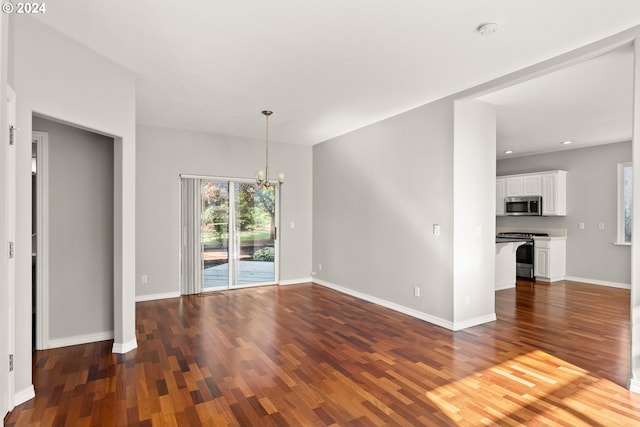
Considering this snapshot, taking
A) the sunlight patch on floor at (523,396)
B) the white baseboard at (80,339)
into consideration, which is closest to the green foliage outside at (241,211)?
the white baseboard at (80,339)

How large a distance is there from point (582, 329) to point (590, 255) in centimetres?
371

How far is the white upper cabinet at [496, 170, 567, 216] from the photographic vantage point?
7.33m

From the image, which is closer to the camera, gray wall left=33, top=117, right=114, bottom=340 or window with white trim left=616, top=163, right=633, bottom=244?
gray wall left=33, top=117, right=114, bottom=340

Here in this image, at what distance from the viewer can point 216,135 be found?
6.31m

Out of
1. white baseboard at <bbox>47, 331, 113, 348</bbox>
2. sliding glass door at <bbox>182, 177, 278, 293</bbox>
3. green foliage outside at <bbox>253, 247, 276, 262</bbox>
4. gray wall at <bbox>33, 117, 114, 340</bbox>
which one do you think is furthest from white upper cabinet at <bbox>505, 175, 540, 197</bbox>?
white baseboard at <bbox>47, 331, 113, 348</bbox>

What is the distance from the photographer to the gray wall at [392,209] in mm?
→ 4406

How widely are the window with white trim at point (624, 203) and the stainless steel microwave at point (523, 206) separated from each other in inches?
51.5

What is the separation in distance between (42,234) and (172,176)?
8.27 feet

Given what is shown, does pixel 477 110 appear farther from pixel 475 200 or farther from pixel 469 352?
pixel 469 352

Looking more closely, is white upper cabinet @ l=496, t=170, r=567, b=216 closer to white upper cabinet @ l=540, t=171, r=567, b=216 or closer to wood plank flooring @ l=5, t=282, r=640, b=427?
white upper cabinet @ l=540, t=171, r=567, b=216

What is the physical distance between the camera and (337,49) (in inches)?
122

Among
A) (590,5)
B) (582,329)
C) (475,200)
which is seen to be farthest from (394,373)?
(590,5)

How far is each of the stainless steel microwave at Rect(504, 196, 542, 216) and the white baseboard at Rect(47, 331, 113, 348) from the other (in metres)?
7.90

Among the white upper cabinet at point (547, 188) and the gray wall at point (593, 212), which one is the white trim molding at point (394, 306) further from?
the gray wall at point (593, 212)
